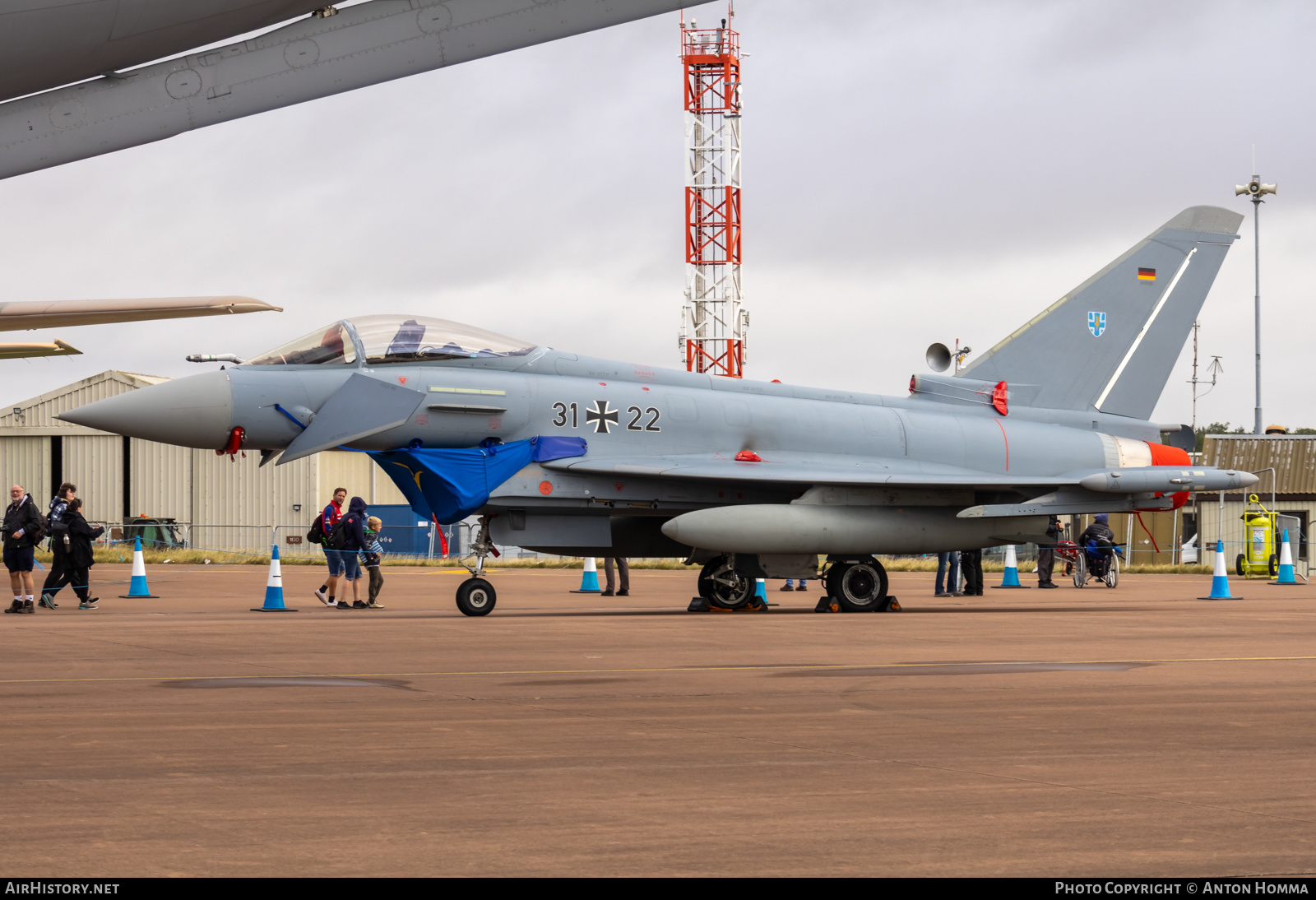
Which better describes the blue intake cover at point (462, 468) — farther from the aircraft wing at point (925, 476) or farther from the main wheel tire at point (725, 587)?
the main wheel tire at point (725, 587)

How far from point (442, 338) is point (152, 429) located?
3245 mm

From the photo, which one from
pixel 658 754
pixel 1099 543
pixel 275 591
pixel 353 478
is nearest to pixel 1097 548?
pixel 1099 543

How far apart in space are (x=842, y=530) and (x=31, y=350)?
21040 mm

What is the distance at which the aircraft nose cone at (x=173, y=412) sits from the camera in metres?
14.4

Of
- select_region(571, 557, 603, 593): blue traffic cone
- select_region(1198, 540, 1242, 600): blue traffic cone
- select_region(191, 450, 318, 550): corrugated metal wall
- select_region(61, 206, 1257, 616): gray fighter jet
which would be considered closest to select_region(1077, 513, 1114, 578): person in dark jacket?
select_region(1198, 540, 1242, 600): blue traffic cone

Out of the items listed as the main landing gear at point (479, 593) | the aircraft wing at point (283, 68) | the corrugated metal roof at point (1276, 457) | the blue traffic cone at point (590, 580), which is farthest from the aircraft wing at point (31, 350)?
the corrugated metal roof at point (1276, 457)

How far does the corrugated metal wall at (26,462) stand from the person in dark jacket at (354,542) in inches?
1163

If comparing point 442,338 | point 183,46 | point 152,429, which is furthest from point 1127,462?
point 183,46

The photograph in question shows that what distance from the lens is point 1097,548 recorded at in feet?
83.8

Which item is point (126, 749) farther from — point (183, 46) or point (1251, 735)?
point (1251, 735)

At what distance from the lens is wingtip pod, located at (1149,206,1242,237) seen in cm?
1869

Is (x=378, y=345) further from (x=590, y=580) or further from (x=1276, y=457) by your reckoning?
(x=1276, y=457)

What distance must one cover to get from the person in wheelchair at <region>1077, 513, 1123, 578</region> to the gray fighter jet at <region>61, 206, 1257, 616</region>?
7.14 m

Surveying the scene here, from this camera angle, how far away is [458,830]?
4379 millimetres
